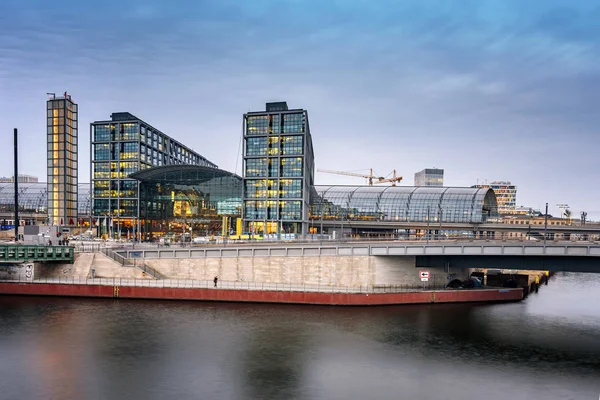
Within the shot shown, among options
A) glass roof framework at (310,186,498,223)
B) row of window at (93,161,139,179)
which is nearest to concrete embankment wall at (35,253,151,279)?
glass roof framework at (310,186,498,223)

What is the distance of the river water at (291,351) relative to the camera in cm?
3209

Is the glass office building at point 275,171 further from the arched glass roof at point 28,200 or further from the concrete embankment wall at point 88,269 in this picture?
the arched glass roof at point 28,200

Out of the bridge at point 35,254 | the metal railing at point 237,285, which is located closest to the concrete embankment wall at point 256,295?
the metal railing at point 237,285

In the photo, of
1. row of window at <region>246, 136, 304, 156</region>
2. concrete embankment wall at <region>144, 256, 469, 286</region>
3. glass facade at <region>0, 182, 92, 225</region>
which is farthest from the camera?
glass facade at <region>0, 182, 92, 225</region>

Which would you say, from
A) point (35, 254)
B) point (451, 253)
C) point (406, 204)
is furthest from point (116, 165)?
point (451, 253)

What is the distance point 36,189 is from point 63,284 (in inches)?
6152

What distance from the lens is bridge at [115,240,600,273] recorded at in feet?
183

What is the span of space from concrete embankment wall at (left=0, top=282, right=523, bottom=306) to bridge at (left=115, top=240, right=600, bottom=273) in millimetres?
5140

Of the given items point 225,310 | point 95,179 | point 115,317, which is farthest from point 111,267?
point 95,179

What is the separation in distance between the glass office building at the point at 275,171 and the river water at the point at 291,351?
232ft

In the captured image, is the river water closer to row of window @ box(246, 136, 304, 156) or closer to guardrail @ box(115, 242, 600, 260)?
guardrail @ box(115, 242, 600, 260)

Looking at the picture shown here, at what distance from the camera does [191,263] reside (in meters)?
67.9

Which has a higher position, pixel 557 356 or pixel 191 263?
pixel 191 263

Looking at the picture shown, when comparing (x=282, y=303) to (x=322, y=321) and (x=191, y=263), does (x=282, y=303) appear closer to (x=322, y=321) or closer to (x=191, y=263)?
(x=322, y=321)
